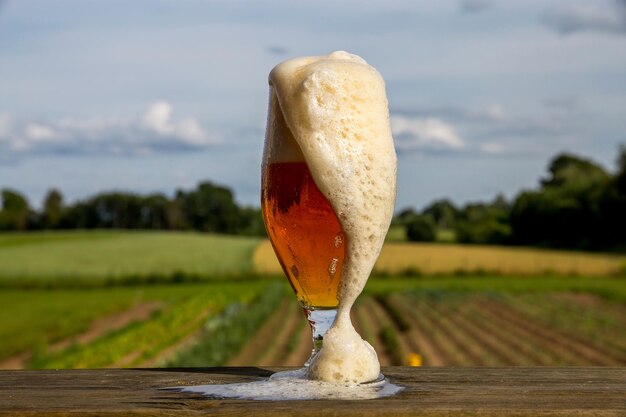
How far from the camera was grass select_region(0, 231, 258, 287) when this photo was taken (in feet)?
128

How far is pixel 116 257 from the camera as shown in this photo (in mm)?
44531

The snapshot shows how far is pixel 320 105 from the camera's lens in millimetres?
2670

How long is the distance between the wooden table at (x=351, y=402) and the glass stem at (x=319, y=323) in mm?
240

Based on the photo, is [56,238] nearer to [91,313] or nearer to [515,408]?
[91,313]

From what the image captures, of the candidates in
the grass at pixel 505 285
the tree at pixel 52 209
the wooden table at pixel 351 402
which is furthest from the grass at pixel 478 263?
the wooden table at pixel 351 402

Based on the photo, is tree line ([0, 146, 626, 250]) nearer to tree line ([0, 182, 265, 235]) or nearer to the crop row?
tree line ([0, 182, 265, 235])

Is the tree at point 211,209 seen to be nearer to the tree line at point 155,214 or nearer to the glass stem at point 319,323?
the tree line at point 155,214

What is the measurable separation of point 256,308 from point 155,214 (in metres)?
40.4

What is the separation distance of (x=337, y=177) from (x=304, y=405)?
0.63 m

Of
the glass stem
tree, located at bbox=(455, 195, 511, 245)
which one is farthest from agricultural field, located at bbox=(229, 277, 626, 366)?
tree, located at bbox=(455, 195, 511, 245)

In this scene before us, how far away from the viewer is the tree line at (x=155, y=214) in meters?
62.5

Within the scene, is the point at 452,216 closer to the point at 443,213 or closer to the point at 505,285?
the point at 443,213

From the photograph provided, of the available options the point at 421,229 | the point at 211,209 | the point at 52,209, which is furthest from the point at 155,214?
the point at 421,229

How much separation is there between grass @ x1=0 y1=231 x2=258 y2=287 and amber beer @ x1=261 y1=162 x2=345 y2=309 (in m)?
36.2
